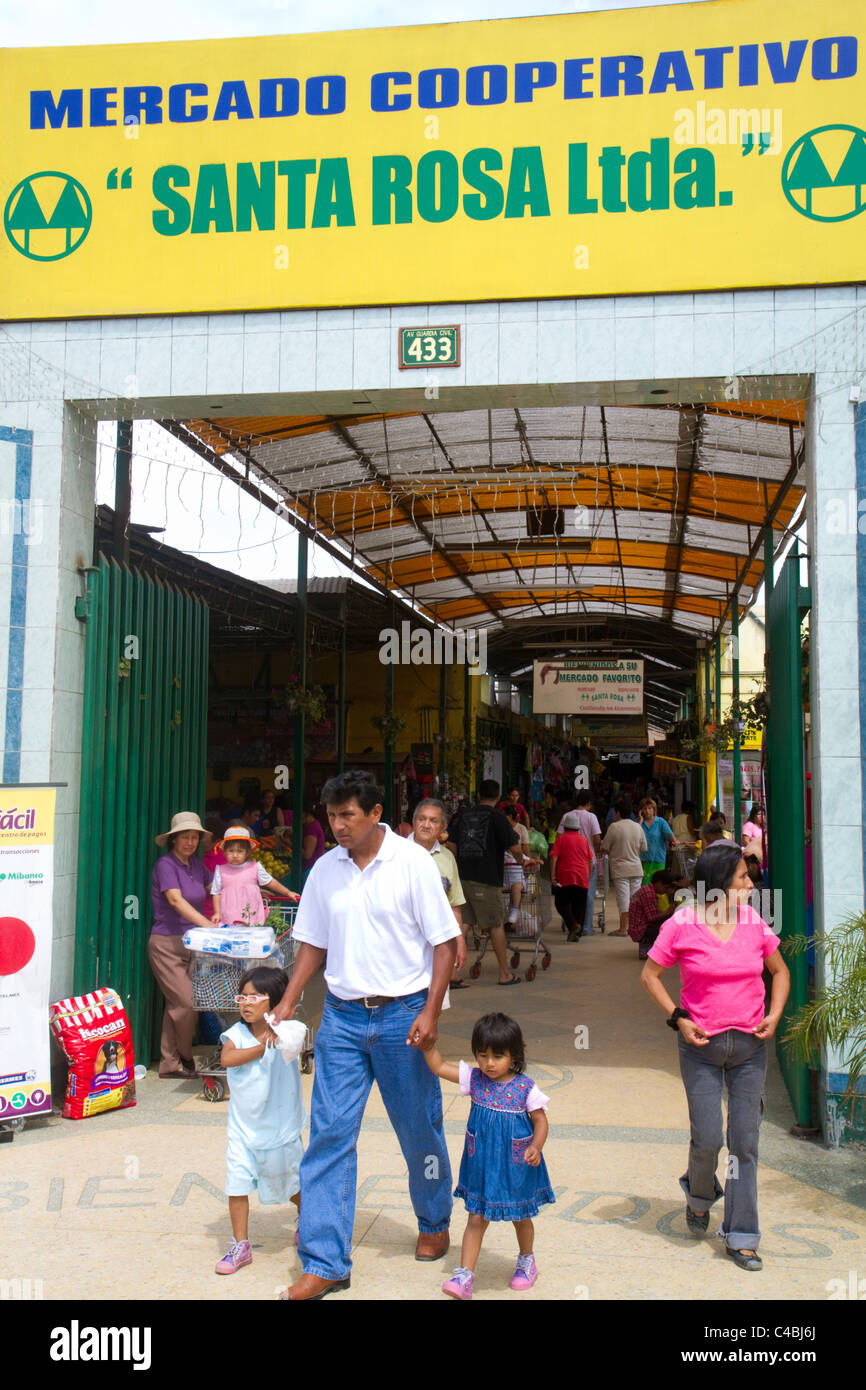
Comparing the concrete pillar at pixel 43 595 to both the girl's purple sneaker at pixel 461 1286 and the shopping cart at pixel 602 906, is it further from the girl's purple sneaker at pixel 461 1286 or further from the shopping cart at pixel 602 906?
the shopping cart at pixel 602 906

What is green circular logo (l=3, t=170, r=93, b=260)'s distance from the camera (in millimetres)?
6504

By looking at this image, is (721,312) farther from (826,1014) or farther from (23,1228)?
(23,1228)

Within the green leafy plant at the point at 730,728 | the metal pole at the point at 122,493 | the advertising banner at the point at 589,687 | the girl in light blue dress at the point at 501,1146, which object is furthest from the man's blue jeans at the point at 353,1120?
Answer: the advertising banner at the point at 589,687

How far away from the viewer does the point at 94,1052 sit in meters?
6.10

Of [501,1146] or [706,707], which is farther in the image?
[706,707]

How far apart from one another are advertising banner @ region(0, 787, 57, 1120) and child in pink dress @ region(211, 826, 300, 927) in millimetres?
1237

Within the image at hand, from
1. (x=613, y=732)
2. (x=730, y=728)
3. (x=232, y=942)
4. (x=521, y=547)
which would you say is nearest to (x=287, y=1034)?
(x=232, y=942)

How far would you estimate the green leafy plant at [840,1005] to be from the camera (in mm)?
5016

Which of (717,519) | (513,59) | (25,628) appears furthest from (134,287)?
(717,519)

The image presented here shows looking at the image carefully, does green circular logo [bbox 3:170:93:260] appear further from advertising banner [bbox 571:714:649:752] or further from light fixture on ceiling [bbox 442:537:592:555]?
advertising banner [bbox 571:714:649:752]

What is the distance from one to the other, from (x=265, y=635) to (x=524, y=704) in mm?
14226

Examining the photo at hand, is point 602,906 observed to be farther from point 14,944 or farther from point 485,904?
point 14,944

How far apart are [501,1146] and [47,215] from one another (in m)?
5.50

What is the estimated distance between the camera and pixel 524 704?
1188 inches
